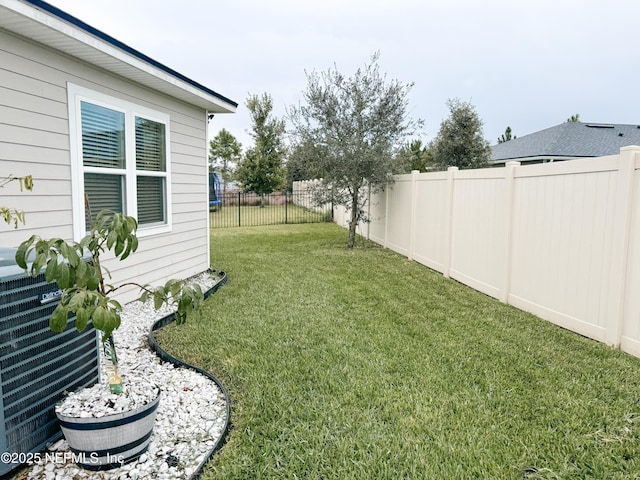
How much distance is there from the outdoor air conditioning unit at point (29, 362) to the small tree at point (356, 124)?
7546 mm

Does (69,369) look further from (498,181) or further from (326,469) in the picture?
(498,181)

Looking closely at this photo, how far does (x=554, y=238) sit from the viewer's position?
14.9 ft

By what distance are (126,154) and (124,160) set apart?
0.26 feet

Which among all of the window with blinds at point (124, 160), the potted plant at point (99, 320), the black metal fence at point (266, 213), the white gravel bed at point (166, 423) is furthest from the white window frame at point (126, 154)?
the black metal fence at point (266, 213)

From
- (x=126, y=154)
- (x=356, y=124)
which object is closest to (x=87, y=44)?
(x=126, y=154)

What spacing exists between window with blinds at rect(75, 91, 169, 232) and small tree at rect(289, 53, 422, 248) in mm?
4340

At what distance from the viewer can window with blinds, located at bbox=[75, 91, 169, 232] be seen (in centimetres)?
437

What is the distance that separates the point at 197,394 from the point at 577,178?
13.3 feet

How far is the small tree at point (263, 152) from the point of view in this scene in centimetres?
2348

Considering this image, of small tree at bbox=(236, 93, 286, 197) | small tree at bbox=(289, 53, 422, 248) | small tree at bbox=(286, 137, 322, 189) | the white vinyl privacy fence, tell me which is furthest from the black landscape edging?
small tree at bbox=(236, 93, 286, 197)

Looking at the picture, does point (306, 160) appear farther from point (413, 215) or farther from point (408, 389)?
point (408, 389)

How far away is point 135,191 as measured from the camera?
201 inches

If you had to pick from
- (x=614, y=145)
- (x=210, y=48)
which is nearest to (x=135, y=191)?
(x=210, y=48)

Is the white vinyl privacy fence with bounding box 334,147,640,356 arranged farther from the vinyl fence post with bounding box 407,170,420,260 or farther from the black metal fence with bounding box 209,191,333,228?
the black metal fence with bounding box 209,191,333,228
